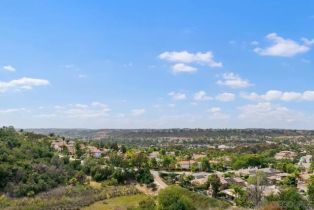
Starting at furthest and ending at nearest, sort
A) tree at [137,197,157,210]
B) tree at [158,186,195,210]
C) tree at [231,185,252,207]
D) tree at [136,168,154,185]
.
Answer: tree at [136,168,154,185]
tree at [231,185,252,207]
tree at [137,197,157,210]
tree at [158,186,195,210]

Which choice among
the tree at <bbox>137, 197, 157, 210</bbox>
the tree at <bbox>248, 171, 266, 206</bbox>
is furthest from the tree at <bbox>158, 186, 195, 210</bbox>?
the tree at <bbox>248, 171, 266, 206</bbox>

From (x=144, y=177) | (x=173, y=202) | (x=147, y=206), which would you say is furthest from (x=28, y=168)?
(x=173, y=202)

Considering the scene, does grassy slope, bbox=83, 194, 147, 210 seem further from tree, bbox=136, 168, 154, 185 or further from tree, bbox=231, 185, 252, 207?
tree, bbox=231, 185, 252, 207

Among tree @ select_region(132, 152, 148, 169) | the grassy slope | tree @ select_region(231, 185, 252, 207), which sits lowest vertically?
the grassy slope

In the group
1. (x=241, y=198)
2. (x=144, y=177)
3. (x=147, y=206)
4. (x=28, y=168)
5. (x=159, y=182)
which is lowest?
(x=241, y=198)

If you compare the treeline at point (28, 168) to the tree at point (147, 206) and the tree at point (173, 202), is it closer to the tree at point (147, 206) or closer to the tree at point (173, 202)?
the tree at point (147, 206)

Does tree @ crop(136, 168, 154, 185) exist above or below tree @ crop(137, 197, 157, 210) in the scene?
above

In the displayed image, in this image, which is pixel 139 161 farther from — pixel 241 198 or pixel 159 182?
pixel 241 198

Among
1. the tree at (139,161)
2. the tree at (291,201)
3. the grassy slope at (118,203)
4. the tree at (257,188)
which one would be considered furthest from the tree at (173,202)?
the tree at (139,161)

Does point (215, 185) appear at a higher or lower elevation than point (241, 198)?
higher

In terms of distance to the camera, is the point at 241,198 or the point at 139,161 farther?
the point at 139,161

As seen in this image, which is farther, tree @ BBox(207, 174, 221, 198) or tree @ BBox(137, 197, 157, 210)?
tree @ BBox(207, 174, 221, 198)

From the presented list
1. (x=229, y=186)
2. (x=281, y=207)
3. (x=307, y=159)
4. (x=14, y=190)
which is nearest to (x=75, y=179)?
(x=14, y=190)
